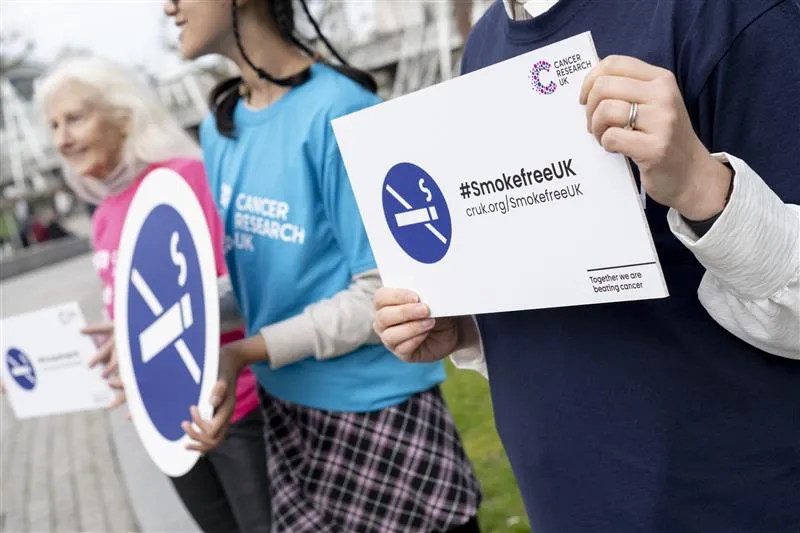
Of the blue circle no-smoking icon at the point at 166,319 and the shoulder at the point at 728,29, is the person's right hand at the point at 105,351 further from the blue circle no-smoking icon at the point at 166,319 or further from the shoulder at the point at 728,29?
the shoulder at the point at 728,29

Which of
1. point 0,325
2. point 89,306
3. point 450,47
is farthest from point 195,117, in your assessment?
point 0,325

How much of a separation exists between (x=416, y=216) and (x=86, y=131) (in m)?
1.86

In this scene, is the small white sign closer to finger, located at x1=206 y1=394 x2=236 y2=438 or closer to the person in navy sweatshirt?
finger, located at x1=206 y1=394 x2=236 y2=438

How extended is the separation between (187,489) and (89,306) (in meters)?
9.27

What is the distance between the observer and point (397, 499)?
205 cm

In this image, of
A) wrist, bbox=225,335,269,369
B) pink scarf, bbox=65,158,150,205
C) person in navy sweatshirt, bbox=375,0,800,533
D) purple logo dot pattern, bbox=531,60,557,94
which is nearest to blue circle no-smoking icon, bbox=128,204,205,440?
wrist, bbox=225,335,269,369

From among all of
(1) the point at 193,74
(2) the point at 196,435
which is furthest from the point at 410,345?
(1) the point at 193,74

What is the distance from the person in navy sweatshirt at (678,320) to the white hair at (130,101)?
1551 mm

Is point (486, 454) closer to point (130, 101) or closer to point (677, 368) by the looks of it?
point (130, 101)

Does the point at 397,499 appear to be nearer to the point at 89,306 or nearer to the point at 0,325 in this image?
the point at 0,325

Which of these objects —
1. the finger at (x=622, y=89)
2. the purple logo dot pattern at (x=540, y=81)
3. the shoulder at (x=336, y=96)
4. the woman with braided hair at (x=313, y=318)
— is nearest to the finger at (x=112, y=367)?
the woman with braided hair at (x=313, y=318)

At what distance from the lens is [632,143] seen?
91 centimetres

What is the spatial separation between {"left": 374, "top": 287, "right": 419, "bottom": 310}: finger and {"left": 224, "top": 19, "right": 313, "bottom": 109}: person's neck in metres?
0.91

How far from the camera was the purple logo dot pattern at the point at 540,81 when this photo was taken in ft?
3.27
